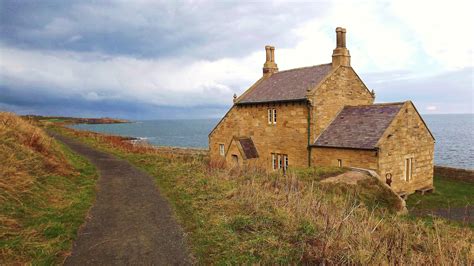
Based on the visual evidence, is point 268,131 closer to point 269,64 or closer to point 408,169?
point 269,64

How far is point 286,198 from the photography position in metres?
10.7

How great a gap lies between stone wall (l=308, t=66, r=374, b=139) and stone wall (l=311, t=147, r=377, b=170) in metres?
1.36

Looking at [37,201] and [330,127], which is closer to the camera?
[37,201]

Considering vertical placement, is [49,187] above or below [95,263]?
above

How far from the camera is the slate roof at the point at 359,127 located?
21.6 m

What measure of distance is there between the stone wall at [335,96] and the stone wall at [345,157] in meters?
1.36

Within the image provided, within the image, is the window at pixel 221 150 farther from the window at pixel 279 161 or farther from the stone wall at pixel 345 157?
the stone wall at pixel 345 157

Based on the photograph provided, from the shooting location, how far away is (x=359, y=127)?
23.2 metres

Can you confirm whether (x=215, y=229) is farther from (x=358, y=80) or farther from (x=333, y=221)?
(x=358, y=80)

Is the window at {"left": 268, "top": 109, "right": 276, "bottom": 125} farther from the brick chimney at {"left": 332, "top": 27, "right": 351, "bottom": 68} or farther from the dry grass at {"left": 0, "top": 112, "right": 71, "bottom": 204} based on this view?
the dry grass at {"left": 0, "top": 112, "right": 71, "bottom": 204}

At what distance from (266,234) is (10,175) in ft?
25.5

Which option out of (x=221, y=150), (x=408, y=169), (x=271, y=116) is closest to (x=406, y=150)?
(x=408, y=169)

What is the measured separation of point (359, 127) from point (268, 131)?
8212 millimetres

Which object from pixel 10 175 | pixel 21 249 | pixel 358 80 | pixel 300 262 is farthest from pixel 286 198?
pixel 358 80
